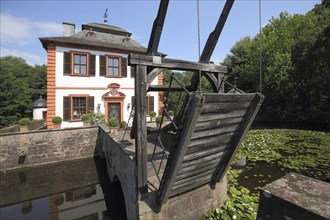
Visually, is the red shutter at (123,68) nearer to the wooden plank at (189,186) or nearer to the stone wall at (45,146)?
the stone wall at (45,146)

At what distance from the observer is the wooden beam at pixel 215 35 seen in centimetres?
361

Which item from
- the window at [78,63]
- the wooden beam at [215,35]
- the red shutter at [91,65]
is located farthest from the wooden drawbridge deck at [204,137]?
the window at [78,63]

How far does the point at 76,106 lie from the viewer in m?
14.2

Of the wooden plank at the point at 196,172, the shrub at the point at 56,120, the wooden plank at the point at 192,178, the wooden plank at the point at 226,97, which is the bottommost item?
the wooden plank at the point at 192,178

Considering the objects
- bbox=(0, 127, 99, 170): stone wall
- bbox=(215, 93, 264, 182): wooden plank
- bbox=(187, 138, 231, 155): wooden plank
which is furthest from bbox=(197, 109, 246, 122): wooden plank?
bbox=(0, 127, 99, 170): stone wall

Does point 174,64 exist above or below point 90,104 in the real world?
above

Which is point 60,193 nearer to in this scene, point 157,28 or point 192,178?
point 192,178

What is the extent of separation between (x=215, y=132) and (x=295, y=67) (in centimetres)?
2373

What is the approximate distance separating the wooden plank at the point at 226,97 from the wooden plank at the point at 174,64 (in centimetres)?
121

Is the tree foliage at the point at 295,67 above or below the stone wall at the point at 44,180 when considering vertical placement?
above

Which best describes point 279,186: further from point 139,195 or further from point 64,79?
point 64,79

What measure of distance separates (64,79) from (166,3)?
12928 millimetres

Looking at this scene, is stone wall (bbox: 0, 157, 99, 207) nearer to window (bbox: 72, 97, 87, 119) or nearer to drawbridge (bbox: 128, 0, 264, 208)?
window (bbox: 72, 97, 87, 119)

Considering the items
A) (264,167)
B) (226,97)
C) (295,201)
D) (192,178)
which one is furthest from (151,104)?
(295,201)
